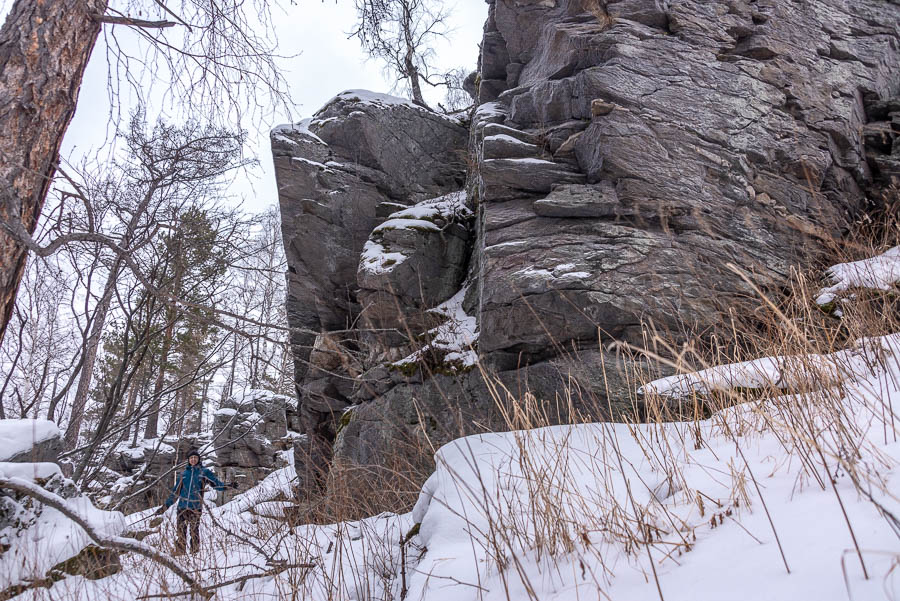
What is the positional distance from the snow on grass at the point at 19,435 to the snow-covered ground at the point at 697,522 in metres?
0.98

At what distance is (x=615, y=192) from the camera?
215 inches

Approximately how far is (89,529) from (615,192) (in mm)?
5439

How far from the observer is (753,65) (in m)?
6.20

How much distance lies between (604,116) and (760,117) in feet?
6.60

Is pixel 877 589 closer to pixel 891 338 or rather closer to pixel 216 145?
pixel 891 338

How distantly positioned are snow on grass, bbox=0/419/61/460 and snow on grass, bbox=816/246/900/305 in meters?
6.41

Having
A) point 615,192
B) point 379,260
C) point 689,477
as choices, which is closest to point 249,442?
point 379,260

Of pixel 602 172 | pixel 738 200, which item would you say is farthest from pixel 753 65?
pixel 602 172

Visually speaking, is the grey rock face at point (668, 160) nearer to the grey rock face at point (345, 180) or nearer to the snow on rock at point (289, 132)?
the grey rock face at point (345, 180)

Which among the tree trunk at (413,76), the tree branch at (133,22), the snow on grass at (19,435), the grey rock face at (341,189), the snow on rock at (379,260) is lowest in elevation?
the snow on grass at (19,435)

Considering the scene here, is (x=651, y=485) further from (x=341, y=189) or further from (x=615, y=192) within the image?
(x=341, y=189)

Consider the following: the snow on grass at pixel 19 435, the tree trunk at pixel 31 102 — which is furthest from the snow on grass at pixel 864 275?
the snow on grass at pixel 19 435

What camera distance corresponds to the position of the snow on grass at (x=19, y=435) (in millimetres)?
3131

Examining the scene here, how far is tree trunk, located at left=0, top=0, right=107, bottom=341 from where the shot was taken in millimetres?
2488
